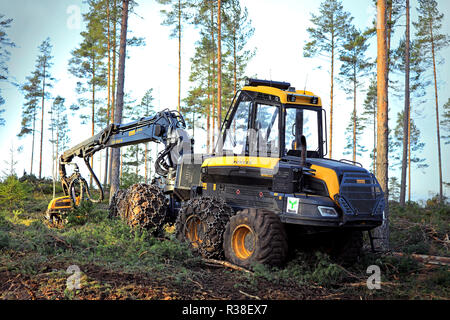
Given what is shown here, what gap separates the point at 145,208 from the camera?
32.8 feet

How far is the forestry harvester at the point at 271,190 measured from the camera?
724 cm

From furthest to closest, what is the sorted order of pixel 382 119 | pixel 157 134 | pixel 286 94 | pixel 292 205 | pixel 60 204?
pixel 60 204 < pixel 157 134 < pixel 382 119 < pixel 286 94 < pixel 292 205

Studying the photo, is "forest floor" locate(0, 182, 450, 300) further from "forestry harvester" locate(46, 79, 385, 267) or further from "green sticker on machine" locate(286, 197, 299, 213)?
"green sticker on machine" locate(286, 197, 299, 213)

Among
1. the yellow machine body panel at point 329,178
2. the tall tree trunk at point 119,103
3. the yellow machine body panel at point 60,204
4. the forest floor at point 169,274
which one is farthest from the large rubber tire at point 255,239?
the tall tree trunk at point 119,103

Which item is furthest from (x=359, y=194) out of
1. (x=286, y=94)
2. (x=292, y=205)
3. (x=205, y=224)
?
(x=205, y=224)

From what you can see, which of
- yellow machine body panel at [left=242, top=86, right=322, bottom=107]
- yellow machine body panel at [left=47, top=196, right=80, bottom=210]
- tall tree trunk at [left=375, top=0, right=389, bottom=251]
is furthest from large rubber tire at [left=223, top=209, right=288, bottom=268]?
yellow machine body panel at [left=47, top=196, right=80, bottom=210]

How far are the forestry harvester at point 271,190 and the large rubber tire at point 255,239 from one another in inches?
0.7

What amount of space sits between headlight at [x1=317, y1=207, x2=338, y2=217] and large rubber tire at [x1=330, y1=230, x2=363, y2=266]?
3.56 ft

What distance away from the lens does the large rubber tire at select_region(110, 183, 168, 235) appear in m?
9.95

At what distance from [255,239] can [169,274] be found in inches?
64.2

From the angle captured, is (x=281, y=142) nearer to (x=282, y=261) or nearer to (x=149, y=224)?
(x=282, y=261)

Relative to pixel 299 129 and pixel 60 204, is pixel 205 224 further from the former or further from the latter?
pixel 60 204
